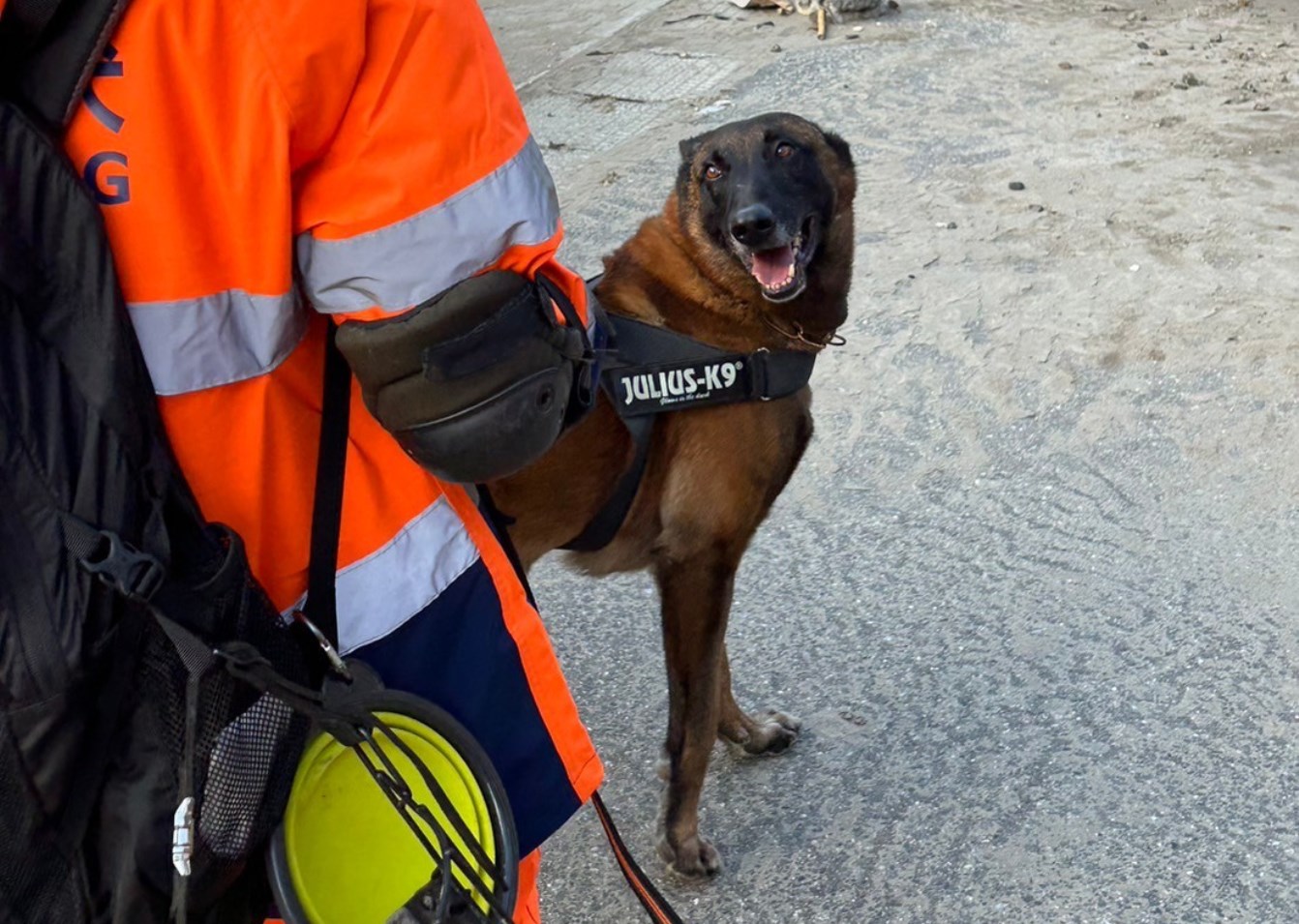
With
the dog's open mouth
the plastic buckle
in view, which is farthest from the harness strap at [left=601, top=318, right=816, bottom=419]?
Result: the plastic buckle

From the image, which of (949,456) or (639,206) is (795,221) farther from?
(639,206)

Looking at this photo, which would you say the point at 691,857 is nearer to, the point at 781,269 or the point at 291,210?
the point at 781,269

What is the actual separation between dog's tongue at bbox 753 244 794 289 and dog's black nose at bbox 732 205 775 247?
35 mm

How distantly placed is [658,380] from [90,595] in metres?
1.31

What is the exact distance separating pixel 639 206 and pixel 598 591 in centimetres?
253

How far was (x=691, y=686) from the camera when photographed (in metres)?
2.61

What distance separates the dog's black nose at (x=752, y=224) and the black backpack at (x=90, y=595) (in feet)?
4.79

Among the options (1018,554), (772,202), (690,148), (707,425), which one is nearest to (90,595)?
(707,425)

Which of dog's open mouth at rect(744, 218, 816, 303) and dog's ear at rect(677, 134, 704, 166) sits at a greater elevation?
dog's ear at rect(677, 134, 704, 166)

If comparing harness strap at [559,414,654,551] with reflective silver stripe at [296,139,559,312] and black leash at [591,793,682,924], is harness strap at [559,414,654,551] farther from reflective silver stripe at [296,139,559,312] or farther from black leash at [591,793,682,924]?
reflective silver stripe at [296,139,559,312]

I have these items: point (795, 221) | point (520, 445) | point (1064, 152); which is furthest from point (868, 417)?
point (520, 445)

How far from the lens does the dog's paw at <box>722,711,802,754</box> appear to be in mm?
2918

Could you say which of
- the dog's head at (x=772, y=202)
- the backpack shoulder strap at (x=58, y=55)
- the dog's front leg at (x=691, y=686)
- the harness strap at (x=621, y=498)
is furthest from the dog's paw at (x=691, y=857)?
the backpack shoulder strap at (x=58, y=55)

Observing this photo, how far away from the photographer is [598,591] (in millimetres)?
3543
